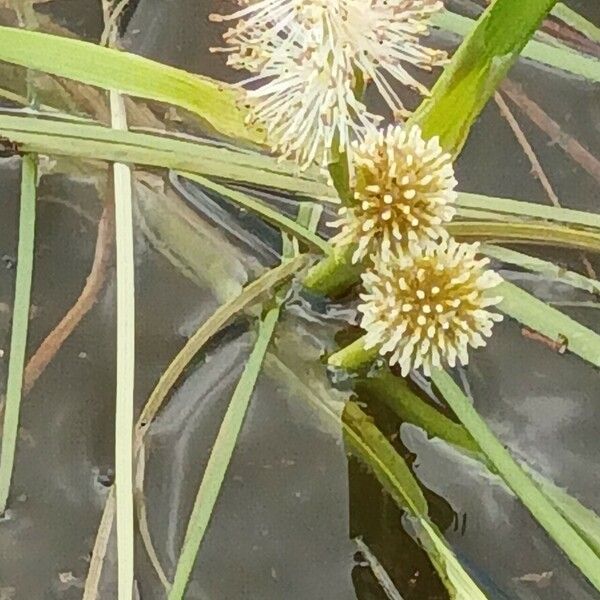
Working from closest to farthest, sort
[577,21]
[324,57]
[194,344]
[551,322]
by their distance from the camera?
[324,57] < [551,322] < [194,344] < [577,21]

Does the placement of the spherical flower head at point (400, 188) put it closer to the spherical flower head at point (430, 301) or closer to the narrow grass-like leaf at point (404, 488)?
the spherical flower head at point (430, 301)

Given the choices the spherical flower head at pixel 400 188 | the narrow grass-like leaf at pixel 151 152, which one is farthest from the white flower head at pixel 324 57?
the narrow grass-like leaf at pixel 151 152

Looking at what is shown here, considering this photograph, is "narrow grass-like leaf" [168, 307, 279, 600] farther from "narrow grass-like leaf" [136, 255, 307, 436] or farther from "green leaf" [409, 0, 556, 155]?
"green leaf" [409, 0, 556, 155]

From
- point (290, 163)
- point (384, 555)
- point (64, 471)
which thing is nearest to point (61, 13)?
point (290, 163)

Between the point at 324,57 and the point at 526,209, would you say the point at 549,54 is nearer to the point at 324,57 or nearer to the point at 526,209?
the point at 526,209

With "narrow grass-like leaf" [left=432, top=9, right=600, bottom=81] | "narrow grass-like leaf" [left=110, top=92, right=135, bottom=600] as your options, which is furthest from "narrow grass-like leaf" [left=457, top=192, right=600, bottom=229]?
"narrow grass-like leaf" [left=110, top=92, right=135, bottom=600]

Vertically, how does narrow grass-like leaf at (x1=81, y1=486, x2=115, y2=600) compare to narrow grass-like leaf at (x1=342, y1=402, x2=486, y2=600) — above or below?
below

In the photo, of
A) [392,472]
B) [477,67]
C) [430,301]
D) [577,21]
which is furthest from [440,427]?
[577,21]
